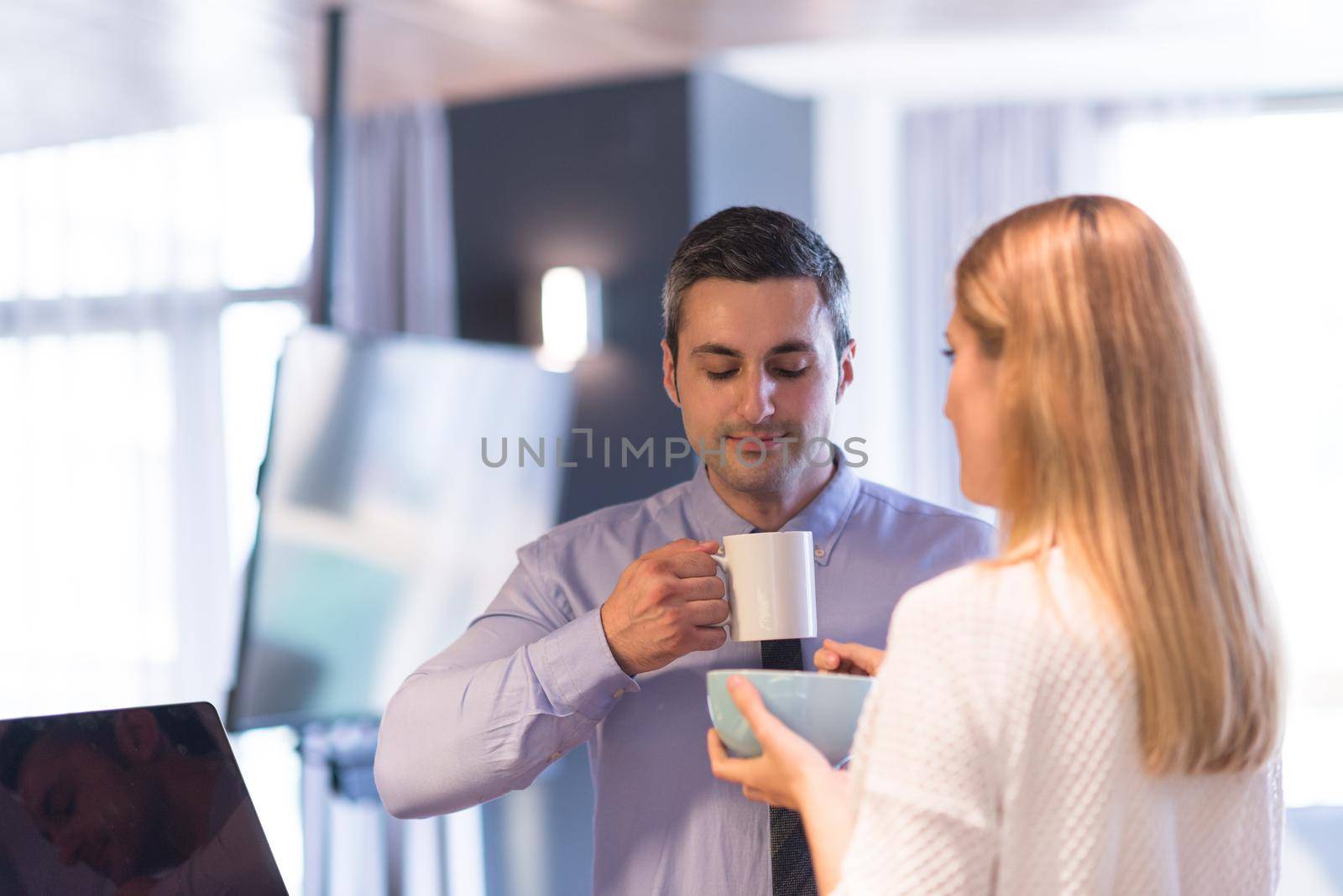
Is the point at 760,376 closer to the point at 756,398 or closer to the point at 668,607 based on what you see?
the point at 756,398

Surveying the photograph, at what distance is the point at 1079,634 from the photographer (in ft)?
2.87

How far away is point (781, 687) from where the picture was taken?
1096 mm

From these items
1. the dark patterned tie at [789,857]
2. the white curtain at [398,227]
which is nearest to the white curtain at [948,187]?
the white curtain at [398,227]

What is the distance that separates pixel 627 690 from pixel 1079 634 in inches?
25.3

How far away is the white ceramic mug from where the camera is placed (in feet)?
4.45

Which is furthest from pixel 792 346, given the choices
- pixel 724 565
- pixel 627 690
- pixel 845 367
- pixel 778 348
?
pixel 627 690

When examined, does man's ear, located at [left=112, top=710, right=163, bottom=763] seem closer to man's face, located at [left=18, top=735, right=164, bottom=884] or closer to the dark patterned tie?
man's face, located at [left=18, top=735, right=164, bottom=884]

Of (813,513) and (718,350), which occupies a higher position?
(718,350)

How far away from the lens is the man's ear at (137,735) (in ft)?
3.69

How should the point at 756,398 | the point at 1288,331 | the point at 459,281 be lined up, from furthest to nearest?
the point at 1288,331
the point at 459,281
the point at 756,398

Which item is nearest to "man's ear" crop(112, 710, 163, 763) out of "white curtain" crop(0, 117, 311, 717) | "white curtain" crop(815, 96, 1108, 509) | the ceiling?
the ceiling

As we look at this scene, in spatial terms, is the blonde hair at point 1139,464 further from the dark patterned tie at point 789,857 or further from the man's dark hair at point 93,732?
the man's dark hair at point 93,732

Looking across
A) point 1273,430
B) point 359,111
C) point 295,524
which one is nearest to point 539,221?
point 359,111

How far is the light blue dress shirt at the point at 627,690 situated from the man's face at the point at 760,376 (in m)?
0.08
